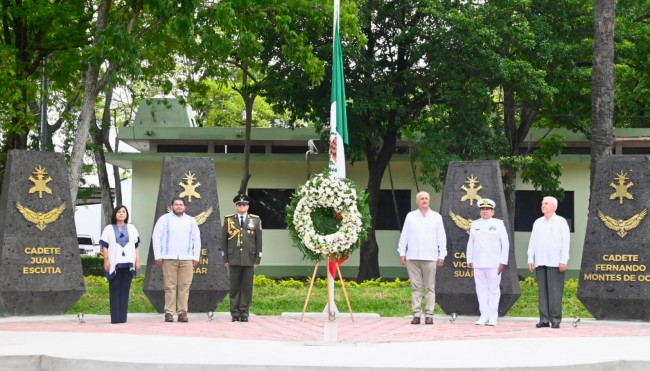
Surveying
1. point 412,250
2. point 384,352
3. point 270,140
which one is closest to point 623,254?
point 412,250

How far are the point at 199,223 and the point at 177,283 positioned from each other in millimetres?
1771

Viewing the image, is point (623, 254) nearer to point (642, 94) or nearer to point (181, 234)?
point (181, 234)

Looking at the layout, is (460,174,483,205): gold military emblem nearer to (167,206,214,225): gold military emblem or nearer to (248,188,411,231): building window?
(167,206,214,225): gold military emblem

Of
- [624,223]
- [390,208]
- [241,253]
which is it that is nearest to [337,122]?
[241,253]

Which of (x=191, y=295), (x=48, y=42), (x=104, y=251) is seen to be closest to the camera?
(x=104, y=251)

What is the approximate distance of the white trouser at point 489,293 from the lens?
619 inches

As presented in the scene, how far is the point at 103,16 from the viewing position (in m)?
21.5

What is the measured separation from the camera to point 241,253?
52.1 feet

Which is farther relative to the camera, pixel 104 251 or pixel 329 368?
pixel 104 251

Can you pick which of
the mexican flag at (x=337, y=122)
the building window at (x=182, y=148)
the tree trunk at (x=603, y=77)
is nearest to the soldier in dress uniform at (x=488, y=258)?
the mexican flag at (x=337, y=122)

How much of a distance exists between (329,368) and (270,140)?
21.3 m

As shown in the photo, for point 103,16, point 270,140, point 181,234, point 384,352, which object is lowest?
point 384,352

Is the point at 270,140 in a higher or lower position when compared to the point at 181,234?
higher

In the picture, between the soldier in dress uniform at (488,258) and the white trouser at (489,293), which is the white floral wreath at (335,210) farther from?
the white trouser at (489,293)
